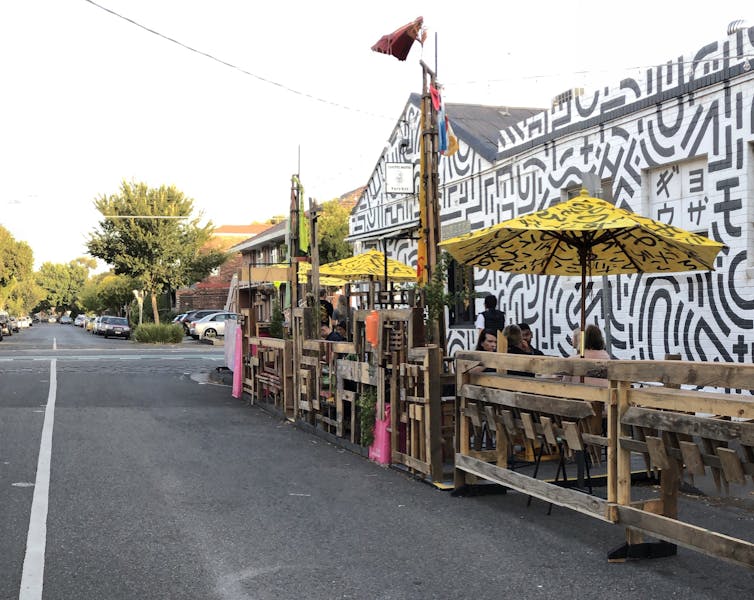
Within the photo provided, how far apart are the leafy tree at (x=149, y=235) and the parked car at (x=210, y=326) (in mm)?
4983

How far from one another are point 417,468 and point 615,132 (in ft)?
24.9

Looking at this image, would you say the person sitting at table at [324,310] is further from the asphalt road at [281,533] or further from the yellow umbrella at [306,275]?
the asphalt road at [281,533]

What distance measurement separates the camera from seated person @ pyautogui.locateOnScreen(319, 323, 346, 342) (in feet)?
38.8

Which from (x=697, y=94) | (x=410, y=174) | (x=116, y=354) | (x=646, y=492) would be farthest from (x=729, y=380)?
(x=116, y=354)

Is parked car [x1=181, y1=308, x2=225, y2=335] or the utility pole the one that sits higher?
the utility pole

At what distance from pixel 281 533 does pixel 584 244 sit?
4441mm

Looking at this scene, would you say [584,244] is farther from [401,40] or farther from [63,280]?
[63,280]

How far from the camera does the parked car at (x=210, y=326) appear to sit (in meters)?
43.3

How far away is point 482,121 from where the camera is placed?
19969 mm

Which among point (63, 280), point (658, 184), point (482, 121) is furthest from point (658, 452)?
point (63, 280)

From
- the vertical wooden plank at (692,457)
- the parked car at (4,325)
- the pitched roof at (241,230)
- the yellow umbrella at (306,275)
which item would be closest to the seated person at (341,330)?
the yellow umbrella at (306,275)

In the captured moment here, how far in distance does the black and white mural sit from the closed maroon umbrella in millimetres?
2621

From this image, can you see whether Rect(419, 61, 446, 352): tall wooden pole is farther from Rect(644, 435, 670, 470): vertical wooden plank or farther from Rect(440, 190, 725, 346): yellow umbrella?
Rect(644, 435, 670, 470): vertical wooden plank

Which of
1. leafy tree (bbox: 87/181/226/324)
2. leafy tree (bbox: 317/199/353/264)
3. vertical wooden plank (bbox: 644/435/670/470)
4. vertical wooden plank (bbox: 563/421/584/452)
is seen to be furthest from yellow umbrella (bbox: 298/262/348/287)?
leafy tree (bbox: 87/181/226/324)
